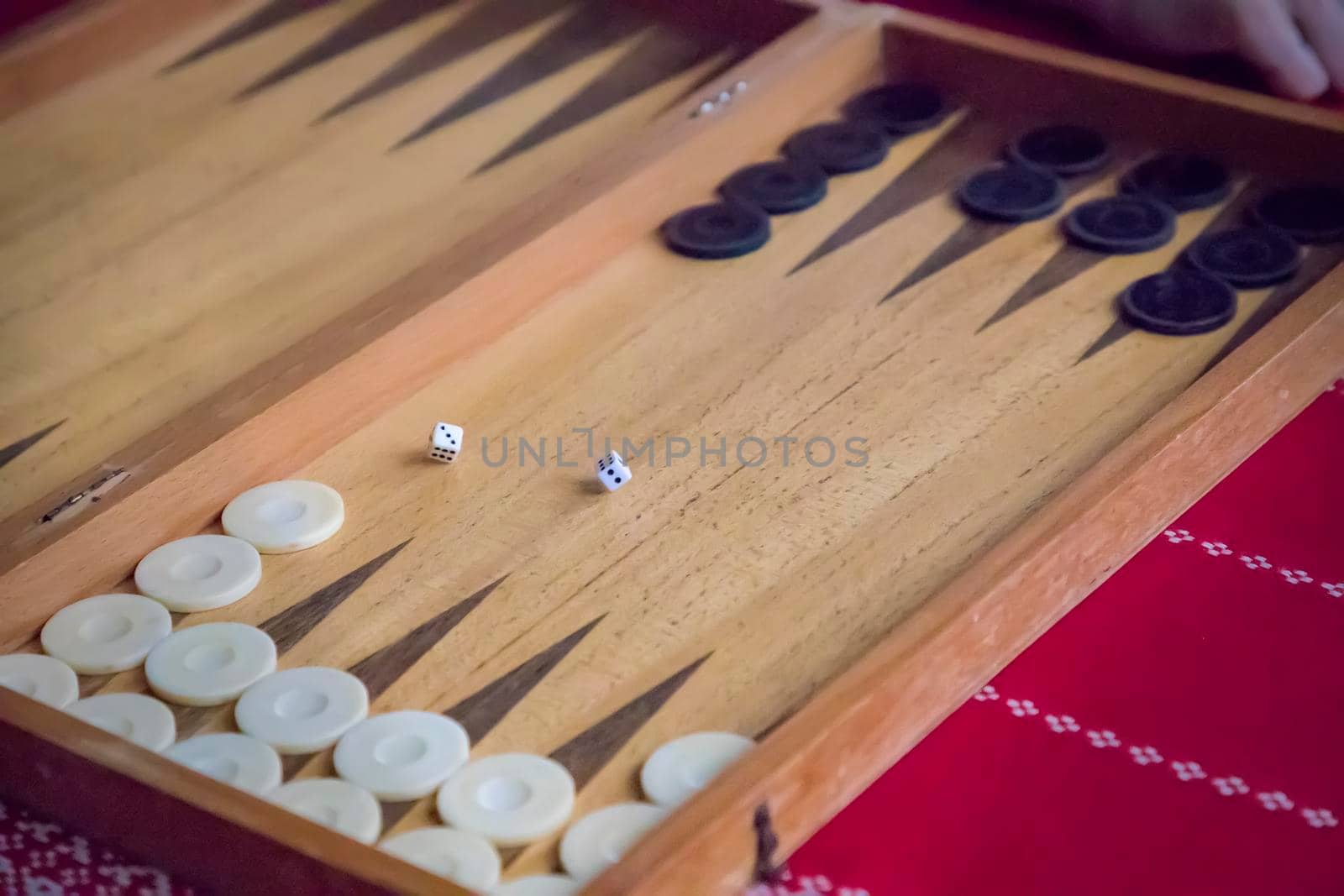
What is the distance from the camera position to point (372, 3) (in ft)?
7.02

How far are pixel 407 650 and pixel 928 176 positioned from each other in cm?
84

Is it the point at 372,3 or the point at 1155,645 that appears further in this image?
the point at 372,3

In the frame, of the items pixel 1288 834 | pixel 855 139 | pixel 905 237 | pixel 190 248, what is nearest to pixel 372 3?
pixel 190 248

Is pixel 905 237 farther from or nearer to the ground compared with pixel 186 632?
nearer to the ground

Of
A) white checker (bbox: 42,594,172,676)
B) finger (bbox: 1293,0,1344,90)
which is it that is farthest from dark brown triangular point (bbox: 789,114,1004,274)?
white checker (bbox: 42,594,172,676)

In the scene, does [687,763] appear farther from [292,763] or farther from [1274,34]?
[1274,34]

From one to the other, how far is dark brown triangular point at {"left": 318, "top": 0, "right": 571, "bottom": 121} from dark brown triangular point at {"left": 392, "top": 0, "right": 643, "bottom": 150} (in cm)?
5

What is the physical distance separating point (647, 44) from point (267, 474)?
0.92m

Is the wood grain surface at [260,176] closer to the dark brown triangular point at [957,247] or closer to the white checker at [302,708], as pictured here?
the white checker at [302,708]

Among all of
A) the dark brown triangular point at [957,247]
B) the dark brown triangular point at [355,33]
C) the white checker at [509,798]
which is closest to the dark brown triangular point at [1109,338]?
the dark brown triangular point at [957,247]

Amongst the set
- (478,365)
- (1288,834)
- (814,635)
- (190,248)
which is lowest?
(1288,834)

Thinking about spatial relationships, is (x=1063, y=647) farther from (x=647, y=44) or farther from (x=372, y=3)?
(x=372, y=3)

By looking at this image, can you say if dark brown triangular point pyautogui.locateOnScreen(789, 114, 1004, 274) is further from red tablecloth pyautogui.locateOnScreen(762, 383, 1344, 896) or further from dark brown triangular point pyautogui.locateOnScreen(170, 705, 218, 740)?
dark brown triangular point pyautogui.locateOnScreen(170, 705, 218, 740)

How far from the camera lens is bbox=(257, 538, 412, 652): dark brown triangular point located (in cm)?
120
